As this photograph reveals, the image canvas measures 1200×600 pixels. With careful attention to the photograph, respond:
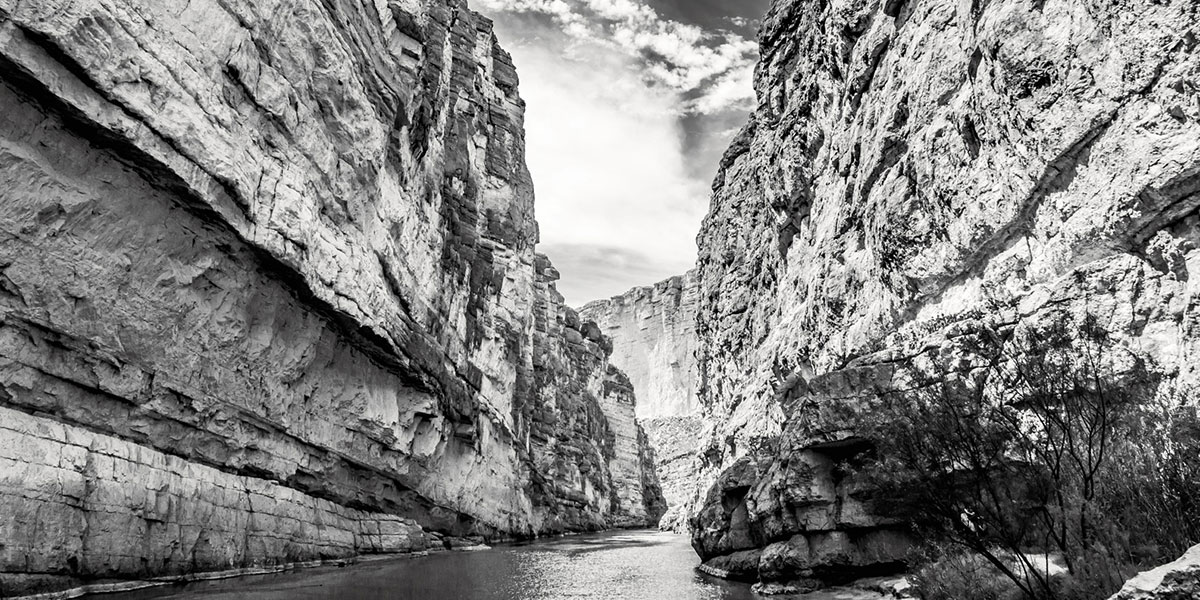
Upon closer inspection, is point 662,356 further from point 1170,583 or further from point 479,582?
point 1170,583

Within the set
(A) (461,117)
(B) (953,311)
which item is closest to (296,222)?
(B) (953,311)

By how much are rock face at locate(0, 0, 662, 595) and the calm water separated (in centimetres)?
183

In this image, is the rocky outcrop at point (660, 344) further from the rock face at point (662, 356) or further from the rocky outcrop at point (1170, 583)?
the rocky outcrop at point (1170, 583)

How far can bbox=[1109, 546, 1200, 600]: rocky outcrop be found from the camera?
751 centimetres

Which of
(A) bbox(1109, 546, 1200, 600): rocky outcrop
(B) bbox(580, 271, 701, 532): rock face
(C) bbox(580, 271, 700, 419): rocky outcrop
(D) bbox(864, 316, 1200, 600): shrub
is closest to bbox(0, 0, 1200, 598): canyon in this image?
(A) bbox(1109, 546, 1200, 600): rocky outcrop

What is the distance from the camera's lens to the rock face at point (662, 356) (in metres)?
148

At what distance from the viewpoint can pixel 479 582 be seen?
2531 centimetres

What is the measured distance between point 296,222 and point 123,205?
22.0ft

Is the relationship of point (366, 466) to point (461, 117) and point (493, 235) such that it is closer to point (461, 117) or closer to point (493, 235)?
point (461, 117)

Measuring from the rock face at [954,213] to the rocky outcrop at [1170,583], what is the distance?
7.78m

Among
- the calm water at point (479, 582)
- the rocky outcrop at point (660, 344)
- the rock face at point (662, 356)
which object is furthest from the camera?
the rocky outcrop at point (660, 344)

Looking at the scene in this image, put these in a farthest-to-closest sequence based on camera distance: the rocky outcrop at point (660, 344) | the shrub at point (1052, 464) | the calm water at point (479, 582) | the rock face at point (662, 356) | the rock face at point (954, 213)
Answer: the rocky outcrop at point (660, 344)
the rock face at point (662, 356)
the calm water at point (479, 582)
the rock face at point (954, 213)
the shrub at point (1052, 464)

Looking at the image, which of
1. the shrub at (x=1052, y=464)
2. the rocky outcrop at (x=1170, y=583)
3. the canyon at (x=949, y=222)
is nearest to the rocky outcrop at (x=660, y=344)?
the canyon at (x=949, y=222)

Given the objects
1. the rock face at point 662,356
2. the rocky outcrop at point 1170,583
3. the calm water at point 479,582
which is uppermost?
the rock face at point 662,356
